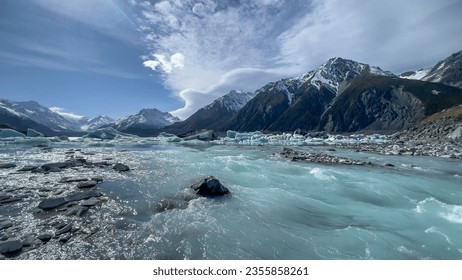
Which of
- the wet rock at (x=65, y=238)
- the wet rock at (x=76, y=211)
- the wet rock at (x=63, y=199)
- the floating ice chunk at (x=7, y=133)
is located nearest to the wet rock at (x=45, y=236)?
the wet rock at (x=65, y=238)

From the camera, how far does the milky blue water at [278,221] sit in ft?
30.6

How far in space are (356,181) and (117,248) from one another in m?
19.6

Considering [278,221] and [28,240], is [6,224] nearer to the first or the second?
[28,240]

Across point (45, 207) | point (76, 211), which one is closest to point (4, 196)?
point (45, 207)

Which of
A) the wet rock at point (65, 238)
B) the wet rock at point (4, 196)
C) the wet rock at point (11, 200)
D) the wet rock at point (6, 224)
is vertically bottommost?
the wet rock at point (65, 238)

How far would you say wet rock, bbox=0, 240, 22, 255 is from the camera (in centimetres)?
827

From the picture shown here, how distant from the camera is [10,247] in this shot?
8.41 metres

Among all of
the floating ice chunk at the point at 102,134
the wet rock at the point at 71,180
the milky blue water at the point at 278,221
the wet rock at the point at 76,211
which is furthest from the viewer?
the floating ice chunk at the point at 102,134

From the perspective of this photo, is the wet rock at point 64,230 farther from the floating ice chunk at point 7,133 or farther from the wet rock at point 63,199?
the floating ice chunk at point 7,133

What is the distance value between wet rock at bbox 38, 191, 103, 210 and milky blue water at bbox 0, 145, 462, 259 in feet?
4.22

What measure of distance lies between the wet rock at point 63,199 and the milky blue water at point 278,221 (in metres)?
→ 1.29

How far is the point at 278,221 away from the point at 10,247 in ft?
34.9

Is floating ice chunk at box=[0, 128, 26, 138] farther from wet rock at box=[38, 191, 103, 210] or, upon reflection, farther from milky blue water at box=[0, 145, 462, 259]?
wet rock at box=[38, 191, 103, 210]

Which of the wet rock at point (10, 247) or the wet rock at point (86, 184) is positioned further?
the wet rock at point (86, 184)
